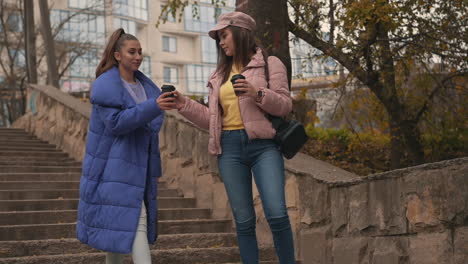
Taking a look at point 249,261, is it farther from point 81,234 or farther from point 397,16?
point 397,16

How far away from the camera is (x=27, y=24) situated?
2095 centimetres

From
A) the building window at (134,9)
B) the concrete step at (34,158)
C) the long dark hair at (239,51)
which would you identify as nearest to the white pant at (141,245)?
the long dark hair at (239,51)

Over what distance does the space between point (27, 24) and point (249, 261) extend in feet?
58.5

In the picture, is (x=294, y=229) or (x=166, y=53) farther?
(x=166, y=53)

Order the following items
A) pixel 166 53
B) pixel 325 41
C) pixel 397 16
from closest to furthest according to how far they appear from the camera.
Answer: pixel 397 16 → pixel 325 41 → pixel 166 53

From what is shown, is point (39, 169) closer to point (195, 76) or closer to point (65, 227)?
point (65, 227)

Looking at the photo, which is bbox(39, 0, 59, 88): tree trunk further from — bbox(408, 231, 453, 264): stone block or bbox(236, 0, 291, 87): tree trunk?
bbox(408, 231, 453, 264): stone block

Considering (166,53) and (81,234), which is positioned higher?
→ (166,53)

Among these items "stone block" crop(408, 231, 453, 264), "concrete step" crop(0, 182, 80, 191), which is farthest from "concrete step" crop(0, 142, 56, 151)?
"stone block" crop(408, 231, 453, 264)

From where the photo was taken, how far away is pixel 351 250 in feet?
18.5

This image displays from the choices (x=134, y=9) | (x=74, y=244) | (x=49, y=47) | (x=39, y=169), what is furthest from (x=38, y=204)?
(x=134, y=9)

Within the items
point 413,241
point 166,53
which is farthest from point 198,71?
point 413,241

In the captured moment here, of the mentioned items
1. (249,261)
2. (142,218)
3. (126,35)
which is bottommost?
(249,261)

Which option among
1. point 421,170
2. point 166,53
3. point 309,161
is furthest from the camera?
point 166,53
